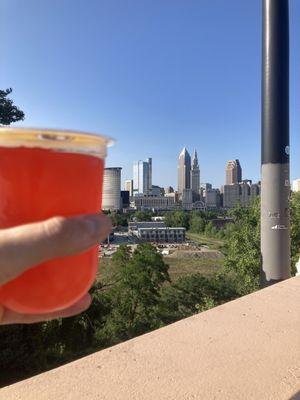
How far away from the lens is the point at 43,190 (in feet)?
3.22

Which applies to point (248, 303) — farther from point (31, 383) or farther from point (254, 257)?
point (254, 257)

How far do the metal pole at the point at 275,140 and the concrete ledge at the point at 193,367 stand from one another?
154 inches

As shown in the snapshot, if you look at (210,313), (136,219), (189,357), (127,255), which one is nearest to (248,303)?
(210,313)

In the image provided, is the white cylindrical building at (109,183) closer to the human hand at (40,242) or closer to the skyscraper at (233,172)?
the human hand at (40,242)

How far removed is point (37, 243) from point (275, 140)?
6.38m

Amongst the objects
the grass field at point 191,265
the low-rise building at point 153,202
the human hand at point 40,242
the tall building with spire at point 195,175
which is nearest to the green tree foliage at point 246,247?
the human hand at point 40,242

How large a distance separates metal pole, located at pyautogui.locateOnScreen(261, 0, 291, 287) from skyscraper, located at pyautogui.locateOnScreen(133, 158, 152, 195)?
12789 centimetres

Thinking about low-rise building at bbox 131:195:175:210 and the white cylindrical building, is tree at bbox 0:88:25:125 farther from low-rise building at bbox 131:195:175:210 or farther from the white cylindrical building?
low-rise building at bbox 131:195:175:210

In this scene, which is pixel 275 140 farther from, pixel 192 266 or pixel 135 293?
pixel 192 266

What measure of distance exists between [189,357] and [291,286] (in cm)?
214

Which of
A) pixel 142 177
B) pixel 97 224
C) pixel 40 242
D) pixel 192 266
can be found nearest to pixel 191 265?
pixel 192 266

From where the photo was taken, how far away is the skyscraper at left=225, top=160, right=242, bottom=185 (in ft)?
419

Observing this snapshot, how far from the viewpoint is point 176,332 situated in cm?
298

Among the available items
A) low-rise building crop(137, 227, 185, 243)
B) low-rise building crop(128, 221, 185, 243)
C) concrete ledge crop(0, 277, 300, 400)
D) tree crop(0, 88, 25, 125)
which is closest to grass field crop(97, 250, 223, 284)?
low-rise building crop(128, 221, 185, 243)
